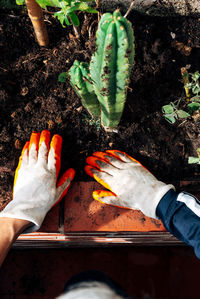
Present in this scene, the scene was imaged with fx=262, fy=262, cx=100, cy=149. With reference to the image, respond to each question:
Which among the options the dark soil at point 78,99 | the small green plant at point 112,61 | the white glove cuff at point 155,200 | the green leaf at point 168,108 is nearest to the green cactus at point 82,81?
the small green plant at point 112,61

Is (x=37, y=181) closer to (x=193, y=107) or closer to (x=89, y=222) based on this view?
(x=89, y=222)

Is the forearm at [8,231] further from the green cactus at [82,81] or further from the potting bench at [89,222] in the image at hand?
the green cactus at [82,81]

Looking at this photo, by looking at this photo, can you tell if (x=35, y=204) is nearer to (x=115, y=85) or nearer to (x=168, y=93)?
(x=115, y=85)

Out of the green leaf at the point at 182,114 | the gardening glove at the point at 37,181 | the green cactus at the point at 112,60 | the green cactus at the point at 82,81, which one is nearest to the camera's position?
the green cactus at the point at 112,60

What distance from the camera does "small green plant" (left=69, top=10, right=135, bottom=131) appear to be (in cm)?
73

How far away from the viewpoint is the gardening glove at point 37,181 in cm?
105

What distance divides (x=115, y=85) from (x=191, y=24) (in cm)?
79

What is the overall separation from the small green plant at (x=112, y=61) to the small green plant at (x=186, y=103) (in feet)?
1.09

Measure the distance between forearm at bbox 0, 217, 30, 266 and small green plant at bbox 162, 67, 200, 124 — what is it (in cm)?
80

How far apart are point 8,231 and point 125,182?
0.52m

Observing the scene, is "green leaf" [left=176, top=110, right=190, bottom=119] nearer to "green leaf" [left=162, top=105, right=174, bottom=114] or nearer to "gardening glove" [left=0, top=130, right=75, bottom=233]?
"green leaf" [left=162, top=105, right=174, bottom=114]

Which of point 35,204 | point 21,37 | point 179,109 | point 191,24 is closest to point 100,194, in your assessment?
point 35,204

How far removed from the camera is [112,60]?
80 cm

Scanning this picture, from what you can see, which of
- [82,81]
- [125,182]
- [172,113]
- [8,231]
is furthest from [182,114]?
[8,231]
